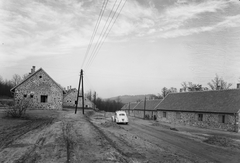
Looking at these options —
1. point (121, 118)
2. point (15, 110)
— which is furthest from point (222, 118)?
point (15, 110)

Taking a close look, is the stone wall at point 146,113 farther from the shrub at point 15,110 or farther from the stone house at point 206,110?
the shrub at point 15,110

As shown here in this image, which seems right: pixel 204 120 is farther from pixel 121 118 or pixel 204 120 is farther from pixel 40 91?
pixel 40 91

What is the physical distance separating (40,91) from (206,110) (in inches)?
1168

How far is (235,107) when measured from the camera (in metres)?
31.9

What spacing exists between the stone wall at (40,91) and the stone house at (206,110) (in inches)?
911

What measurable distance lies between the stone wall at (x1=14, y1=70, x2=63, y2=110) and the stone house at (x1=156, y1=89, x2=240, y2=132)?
23.1 m

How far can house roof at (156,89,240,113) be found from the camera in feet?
110

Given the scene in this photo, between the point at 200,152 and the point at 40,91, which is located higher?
the point at 40,91

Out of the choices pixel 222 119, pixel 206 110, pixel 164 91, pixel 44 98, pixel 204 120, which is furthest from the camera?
pixel 164 91

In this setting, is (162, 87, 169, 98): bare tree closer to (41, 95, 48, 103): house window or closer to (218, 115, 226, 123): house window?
(218, 115, 226, 123): house window

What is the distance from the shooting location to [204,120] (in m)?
36.1

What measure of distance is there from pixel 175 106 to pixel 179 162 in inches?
1460

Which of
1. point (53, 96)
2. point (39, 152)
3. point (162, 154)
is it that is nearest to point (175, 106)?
point (53, 96)

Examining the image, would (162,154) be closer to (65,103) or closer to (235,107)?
(235,107)
